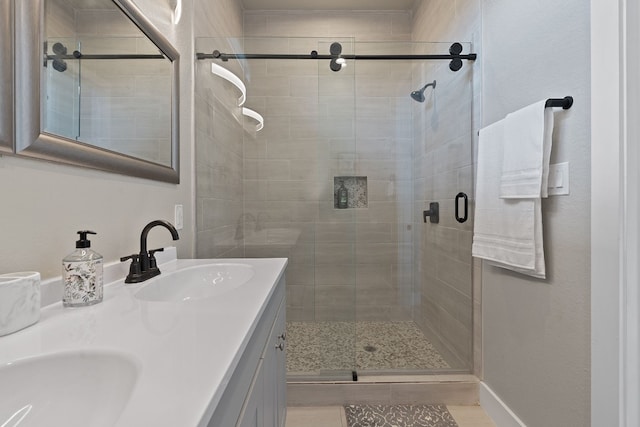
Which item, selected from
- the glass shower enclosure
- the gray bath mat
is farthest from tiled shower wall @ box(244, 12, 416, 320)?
the gray bath mat

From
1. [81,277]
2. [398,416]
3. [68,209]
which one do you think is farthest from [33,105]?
[398,416]

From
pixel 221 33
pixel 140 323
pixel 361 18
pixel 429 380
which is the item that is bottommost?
pixel 429 380

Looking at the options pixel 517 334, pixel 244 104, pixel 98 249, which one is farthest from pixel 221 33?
pixel 517 334

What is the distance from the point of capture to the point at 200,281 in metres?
1.16

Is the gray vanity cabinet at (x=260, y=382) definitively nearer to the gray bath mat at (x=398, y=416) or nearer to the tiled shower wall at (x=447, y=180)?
the gray bath mat at (x=398, y=416)

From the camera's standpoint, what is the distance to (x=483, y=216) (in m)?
1.49

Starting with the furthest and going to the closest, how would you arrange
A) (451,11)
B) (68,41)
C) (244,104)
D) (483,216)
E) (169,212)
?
(244,104) < (451,11) < (483,216) < (169,212) < (68,41)

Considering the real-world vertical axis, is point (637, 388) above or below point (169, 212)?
below

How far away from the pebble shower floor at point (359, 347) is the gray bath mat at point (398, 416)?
0.71 feet

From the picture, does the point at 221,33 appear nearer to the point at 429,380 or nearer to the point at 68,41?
the point at 68,41

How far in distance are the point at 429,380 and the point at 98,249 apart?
180cm

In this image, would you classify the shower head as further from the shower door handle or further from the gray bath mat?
the gray bath mat

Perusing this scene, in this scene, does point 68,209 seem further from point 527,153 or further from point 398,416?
point 398,416

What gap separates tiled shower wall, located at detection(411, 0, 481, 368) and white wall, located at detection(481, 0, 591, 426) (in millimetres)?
246
